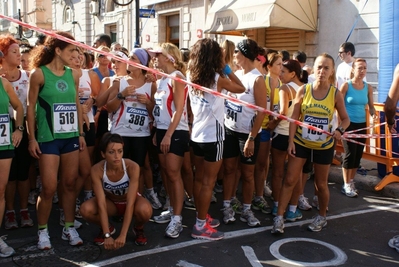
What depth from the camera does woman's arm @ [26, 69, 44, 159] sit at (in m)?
3.88

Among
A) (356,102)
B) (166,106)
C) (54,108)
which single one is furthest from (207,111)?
(356,102)

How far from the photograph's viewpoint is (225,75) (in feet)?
14.0

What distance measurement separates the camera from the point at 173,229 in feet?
14.1

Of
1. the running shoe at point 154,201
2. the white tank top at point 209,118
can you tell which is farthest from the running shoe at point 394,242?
the running shoe at point 154,201

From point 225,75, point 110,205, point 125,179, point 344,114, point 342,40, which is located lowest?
point 110,205

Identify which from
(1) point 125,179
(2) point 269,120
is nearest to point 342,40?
(2) point 269,120

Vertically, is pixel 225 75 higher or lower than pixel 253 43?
lower

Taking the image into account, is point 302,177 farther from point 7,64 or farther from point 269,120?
point 7,64

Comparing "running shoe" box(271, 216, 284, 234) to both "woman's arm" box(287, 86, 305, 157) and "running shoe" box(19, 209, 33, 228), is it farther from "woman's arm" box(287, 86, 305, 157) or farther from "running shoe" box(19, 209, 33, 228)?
"running shoe" box(19, 209, 33, 228)

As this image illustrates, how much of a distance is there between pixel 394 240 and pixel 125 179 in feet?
8.56

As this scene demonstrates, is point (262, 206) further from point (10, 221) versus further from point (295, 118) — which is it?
point (10, 221)

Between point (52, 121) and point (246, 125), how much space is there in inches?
75.4

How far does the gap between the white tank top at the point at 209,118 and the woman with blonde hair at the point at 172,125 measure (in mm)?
190

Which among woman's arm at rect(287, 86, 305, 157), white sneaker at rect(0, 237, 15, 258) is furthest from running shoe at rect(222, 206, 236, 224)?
white sneaker at rect(0, 237, 15, 258)
